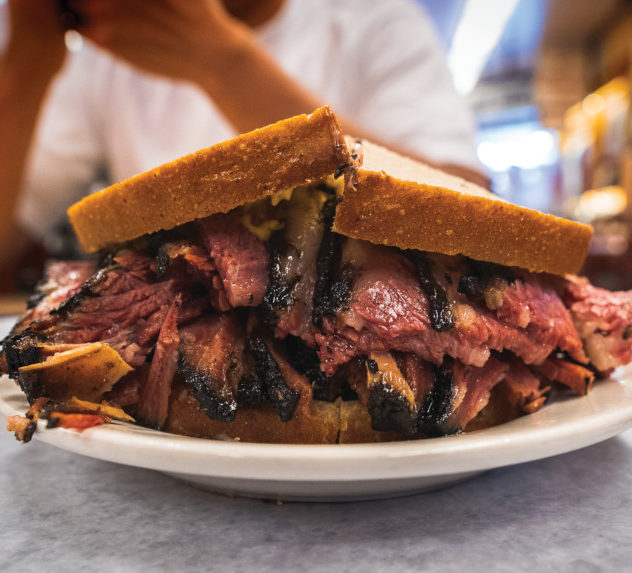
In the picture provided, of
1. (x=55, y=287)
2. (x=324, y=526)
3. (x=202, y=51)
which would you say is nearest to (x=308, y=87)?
(x=202, y=51)

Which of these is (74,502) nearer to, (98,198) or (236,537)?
(236,537)

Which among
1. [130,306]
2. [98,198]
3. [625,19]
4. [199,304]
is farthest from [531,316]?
[625,19]

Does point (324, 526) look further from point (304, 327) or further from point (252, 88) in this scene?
point (252, 88)

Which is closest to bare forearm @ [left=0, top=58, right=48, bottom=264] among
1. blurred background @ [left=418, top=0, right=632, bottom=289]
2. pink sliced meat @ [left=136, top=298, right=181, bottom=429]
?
pink sliced meat @ [left=136, top=298, right=181, bottom=429]

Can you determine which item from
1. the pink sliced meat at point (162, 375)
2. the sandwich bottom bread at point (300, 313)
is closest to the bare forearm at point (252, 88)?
the sandwich bottom bread at point (300, 313)

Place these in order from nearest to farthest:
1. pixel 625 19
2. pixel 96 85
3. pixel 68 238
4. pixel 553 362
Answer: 1. pixel 553 362
2. pixel 96 85
3. pixel 68 238
4. pixel 625 19

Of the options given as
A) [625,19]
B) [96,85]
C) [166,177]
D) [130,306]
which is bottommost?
[130,306]

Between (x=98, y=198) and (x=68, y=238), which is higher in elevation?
(x=68, y=238)
